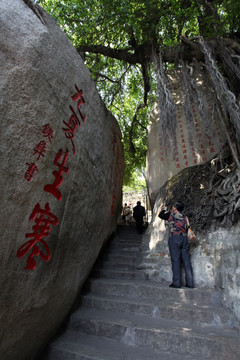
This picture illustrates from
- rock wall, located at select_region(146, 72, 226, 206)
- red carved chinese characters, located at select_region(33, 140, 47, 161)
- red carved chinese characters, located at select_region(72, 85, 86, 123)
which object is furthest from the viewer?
rock wall, located at select_region(146, 72, 226, 206)

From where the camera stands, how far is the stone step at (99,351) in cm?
210

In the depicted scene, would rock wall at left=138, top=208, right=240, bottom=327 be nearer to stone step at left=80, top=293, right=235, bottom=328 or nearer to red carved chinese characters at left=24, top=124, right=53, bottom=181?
stone step at left=80, top=293, right=235, bottom=328

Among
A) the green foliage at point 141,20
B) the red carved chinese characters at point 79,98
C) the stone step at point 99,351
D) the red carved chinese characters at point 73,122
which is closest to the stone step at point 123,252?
the stone step at point 99,351

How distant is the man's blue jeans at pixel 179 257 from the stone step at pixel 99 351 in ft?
3.58

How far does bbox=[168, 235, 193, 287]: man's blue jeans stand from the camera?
3.17 metres

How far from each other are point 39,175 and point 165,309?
2.12 metres

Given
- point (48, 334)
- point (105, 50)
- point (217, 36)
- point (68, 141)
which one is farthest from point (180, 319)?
point (105, 50)

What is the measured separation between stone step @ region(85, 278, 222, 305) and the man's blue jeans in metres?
0.22

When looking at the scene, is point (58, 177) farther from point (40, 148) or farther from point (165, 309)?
point (165, 309)

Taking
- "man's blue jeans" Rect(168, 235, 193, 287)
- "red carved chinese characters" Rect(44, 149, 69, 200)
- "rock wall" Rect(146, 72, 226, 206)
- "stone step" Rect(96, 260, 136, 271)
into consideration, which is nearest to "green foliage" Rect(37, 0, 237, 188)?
"rock wall" Rect(146, 72, 226, 206)

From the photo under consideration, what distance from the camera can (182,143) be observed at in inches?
202

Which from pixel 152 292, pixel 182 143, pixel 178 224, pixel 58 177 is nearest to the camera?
pixel 58 177

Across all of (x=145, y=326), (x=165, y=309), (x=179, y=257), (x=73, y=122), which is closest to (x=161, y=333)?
(x=145, y=326)

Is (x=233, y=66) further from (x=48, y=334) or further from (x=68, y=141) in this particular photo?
(x=48, y=334)
